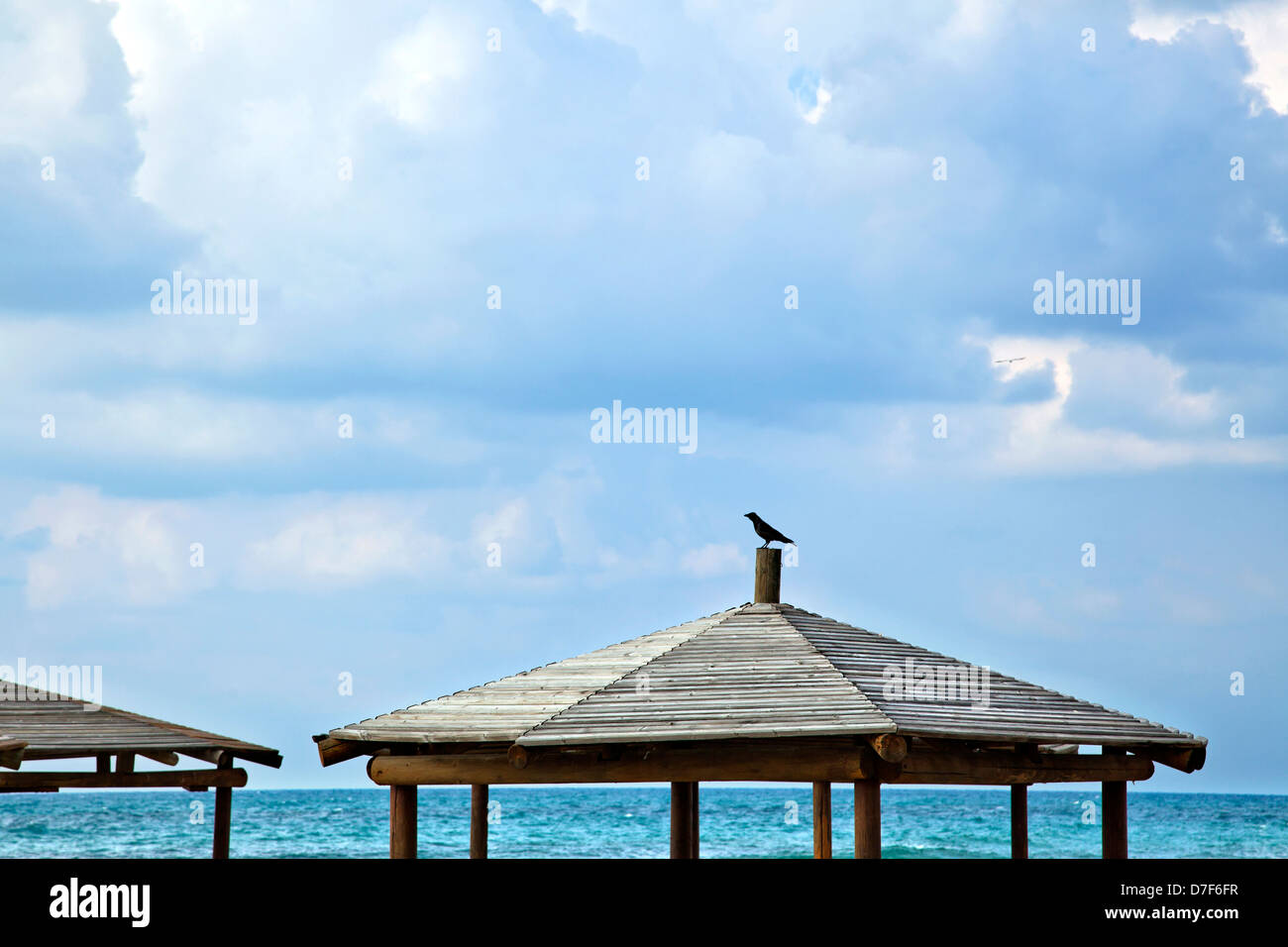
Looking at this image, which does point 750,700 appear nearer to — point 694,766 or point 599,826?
point 694,766

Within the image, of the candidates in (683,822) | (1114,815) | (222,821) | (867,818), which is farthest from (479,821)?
(1114,815)

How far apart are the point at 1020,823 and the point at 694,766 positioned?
5.44 meters

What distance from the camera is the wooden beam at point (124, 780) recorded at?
13906 mm

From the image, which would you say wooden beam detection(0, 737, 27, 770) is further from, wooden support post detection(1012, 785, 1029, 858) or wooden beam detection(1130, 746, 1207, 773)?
wooden beam detection(1130, 746, 1207, 773)

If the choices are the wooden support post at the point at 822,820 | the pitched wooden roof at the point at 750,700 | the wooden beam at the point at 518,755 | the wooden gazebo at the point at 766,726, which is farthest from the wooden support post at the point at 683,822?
the wooden beam at the point at 518,755

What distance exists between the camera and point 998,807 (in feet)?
228

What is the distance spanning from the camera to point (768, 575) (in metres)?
13.6

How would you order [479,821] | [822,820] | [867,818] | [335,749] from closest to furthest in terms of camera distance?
[867,818], [335,749], [822,820], [479,821]

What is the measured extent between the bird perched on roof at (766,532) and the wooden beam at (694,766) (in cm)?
293

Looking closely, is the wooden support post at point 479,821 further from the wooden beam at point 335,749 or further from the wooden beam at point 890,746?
the wooden beam at point 890,746
